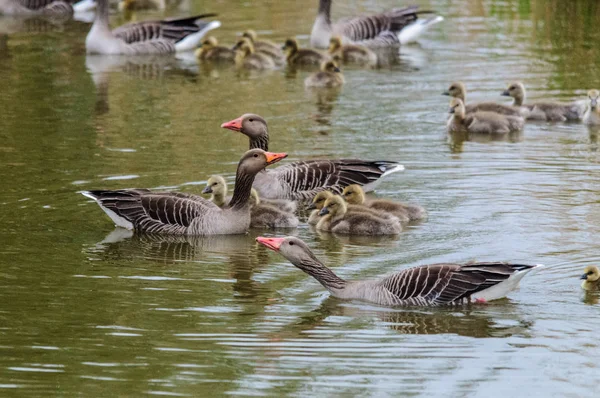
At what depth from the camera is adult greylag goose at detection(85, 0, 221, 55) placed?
2252 centimetres

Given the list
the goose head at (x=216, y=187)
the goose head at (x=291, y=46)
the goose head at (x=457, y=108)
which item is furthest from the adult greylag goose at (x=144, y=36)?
the goose head at (x=216, y=187)

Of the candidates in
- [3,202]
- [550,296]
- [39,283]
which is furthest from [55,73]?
[550,296]

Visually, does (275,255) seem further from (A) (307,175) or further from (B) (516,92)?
(B) (516,92)

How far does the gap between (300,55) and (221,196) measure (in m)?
8.80

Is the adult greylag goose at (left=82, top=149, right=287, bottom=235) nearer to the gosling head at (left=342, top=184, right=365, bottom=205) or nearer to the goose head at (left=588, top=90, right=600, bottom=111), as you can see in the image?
the gosling head at (left=342, top=184, right=365, bottom=205)

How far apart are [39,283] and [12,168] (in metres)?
4.46

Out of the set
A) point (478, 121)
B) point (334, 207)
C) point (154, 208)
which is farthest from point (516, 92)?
point (154, 208)

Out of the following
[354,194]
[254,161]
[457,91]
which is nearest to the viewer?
[254,161]

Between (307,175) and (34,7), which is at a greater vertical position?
(34,7)

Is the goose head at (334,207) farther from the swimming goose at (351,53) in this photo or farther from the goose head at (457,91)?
the swimming goose at (351,53)

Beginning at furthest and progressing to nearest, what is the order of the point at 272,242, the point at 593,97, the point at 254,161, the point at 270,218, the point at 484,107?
the point at 484,107 < the point at 593,97 < the point at 270,218 < the point at 254,161 < the point at 272,242

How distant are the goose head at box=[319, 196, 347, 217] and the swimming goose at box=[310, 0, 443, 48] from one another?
1097cm

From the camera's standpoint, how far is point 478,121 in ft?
54.6

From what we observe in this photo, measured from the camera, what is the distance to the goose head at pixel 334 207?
12266 mm
